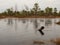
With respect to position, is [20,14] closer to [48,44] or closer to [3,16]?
[3,16]

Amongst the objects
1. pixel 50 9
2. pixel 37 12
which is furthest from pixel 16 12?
pixel 50 9

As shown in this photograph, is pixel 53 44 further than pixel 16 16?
No

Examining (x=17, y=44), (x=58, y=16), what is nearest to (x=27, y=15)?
(x=58, y=16)

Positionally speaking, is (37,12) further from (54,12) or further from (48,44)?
(48,44)

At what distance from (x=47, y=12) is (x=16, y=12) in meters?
20.0

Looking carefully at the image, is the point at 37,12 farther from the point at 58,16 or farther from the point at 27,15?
the point at 58,16

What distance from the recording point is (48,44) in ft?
74.5

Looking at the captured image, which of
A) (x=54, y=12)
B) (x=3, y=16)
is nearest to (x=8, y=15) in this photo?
(x=3, y=16)

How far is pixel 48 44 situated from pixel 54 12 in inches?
3864

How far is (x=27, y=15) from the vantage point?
388 ft

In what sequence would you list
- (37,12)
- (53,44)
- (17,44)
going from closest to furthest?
(53,44)
(17,44)
(37,12)

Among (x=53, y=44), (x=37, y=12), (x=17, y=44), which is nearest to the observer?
(x=53, y=44)

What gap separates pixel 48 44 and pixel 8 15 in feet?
320

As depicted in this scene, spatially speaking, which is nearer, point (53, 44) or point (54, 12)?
point (53, 44)
